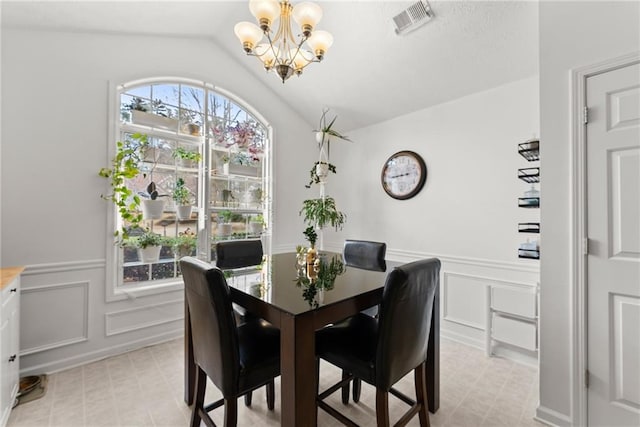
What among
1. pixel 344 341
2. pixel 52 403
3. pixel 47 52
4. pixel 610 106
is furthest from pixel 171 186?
pixel 610 106

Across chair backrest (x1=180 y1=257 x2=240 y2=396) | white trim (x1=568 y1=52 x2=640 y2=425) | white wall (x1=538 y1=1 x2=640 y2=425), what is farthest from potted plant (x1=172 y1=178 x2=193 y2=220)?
white trim (x1=568 y1=52 x2=640 y2=425)

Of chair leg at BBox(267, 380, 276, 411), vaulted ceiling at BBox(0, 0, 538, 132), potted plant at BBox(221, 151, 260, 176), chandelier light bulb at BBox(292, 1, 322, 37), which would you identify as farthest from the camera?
potted plant at BBox(221, 151, 260, 176)

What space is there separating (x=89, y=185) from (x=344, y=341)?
2460 mm

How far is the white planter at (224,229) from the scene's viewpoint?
130 inches

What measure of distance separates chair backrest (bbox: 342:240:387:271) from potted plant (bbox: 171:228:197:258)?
1.69 m

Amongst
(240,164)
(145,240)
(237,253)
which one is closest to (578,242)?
(237,253)

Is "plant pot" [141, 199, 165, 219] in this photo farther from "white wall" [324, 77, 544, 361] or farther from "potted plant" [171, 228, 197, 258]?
"white wall" [324, 77, 544, 361]

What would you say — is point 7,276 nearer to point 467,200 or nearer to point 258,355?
point 258,355

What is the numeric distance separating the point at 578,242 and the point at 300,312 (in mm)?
1655

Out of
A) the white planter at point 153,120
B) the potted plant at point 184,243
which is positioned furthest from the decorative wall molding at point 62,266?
the white planter at point 153,120

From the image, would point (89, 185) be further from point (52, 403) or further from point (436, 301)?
point (436, 301)

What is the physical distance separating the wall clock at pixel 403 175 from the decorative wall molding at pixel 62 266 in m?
3.07

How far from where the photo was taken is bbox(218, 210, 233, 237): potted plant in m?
3.31

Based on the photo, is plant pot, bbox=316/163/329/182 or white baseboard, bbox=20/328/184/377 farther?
plant pot, bbox=316/163/329/182
